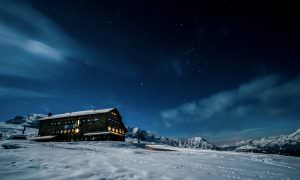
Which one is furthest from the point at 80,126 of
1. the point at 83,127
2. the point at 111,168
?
the point at 111,168

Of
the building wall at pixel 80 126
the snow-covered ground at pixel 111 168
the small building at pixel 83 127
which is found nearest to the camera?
the snow-covered ground at pixel 111 168

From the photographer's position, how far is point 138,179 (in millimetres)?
5957

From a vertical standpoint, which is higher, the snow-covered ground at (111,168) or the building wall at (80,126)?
the building wall at (80,126)

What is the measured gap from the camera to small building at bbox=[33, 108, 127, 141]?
157ft

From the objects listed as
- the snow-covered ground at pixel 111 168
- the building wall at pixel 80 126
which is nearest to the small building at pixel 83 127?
the building wall at pixel 80 126

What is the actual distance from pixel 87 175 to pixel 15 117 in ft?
440

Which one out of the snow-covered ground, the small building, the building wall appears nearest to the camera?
the snow-covered ground

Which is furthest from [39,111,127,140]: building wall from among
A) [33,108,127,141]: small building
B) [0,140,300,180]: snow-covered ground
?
[0,140,300,180]: snow-covered ground

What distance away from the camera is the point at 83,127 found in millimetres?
49656

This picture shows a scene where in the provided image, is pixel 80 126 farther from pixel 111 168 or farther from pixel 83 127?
pixel 111 168

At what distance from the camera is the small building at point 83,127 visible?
47938 millimetres

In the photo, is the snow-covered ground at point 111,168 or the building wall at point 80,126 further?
the building wall at point 80,126

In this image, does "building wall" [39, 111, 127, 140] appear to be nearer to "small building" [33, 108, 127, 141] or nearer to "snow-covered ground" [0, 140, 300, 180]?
"small building" [33, 108, 127, 141]

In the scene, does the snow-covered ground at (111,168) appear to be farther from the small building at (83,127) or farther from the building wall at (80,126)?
the building wall at (80,126)
